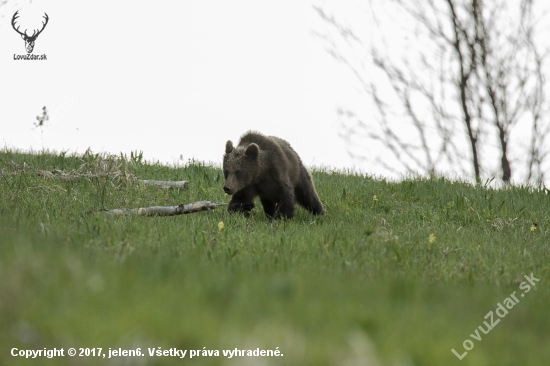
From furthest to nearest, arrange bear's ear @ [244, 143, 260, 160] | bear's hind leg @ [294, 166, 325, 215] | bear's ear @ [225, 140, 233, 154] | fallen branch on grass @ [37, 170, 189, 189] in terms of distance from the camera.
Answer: bear's hind leg @ [294, 166, 325, 215] → fallen branch on grass @ [37, 170, 189, 189] → bear's ear @ [225, 140, 233, 154] → bear's ear @ [244, 143, 260, 160]

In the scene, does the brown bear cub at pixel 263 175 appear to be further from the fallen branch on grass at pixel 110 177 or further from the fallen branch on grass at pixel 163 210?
the fallen branch on grass at pixel 110 177

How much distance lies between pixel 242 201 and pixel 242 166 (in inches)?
27.9

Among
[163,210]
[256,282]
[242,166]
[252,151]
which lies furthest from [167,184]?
[256,282]

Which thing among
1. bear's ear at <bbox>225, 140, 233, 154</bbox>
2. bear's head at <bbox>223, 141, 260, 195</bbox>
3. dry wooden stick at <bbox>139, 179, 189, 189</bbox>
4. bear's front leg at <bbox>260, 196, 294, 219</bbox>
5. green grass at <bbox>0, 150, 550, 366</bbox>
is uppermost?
bear's ear at <bbox>225, 140, 233, 154</bbox>

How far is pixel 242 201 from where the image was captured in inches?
385

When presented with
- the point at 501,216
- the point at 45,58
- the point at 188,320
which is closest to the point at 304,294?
the point at 188,320

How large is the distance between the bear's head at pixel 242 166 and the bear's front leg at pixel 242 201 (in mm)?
230

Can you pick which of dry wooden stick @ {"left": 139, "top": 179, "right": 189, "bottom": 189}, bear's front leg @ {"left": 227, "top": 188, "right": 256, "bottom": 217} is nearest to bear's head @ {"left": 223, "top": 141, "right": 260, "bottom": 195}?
bear's front leg @ {"left": 227, "top": 188, "right": 256, "bottom": 217}

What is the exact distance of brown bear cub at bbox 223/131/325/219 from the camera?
9.46 metres

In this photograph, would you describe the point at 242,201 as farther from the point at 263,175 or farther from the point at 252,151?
the point at 252,151

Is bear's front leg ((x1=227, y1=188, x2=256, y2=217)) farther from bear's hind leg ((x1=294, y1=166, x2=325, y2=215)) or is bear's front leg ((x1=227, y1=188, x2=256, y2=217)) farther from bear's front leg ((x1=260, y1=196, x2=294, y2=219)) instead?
bear's hind leg ((x1=294, y1=166, x2=325, y2=215))

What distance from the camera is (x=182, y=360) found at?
259 centimetres

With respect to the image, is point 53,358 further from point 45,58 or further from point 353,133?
point 353,133

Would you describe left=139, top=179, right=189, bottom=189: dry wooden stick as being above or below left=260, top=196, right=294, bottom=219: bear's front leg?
above
